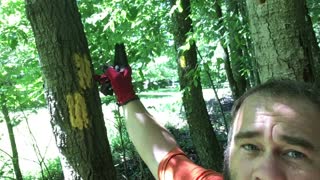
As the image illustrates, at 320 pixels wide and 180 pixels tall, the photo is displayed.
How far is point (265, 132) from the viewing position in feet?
4.57

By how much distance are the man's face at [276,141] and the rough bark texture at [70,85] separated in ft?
5.14

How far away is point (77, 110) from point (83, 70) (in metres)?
0.29

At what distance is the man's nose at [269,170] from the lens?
1241mm

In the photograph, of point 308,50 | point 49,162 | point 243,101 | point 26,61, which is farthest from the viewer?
point 49,162

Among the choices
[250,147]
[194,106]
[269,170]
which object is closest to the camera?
[269,170]

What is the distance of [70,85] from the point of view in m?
2.81

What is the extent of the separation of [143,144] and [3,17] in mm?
4534

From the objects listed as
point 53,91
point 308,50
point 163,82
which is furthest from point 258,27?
point 163,82

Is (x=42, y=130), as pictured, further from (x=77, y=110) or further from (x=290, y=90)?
(x=290, y=90)

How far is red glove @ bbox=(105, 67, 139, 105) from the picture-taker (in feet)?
8.36

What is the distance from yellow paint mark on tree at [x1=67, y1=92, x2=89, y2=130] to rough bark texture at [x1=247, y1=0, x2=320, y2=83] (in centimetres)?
132

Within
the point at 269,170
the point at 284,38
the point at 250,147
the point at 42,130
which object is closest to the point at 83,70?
the point at 284,38

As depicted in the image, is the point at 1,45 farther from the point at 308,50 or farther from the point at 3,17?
the point at 308,50

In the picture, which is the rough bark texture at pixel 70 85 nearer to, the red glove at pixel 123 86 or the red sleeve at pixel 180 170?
the red glove at pixel 123 86
